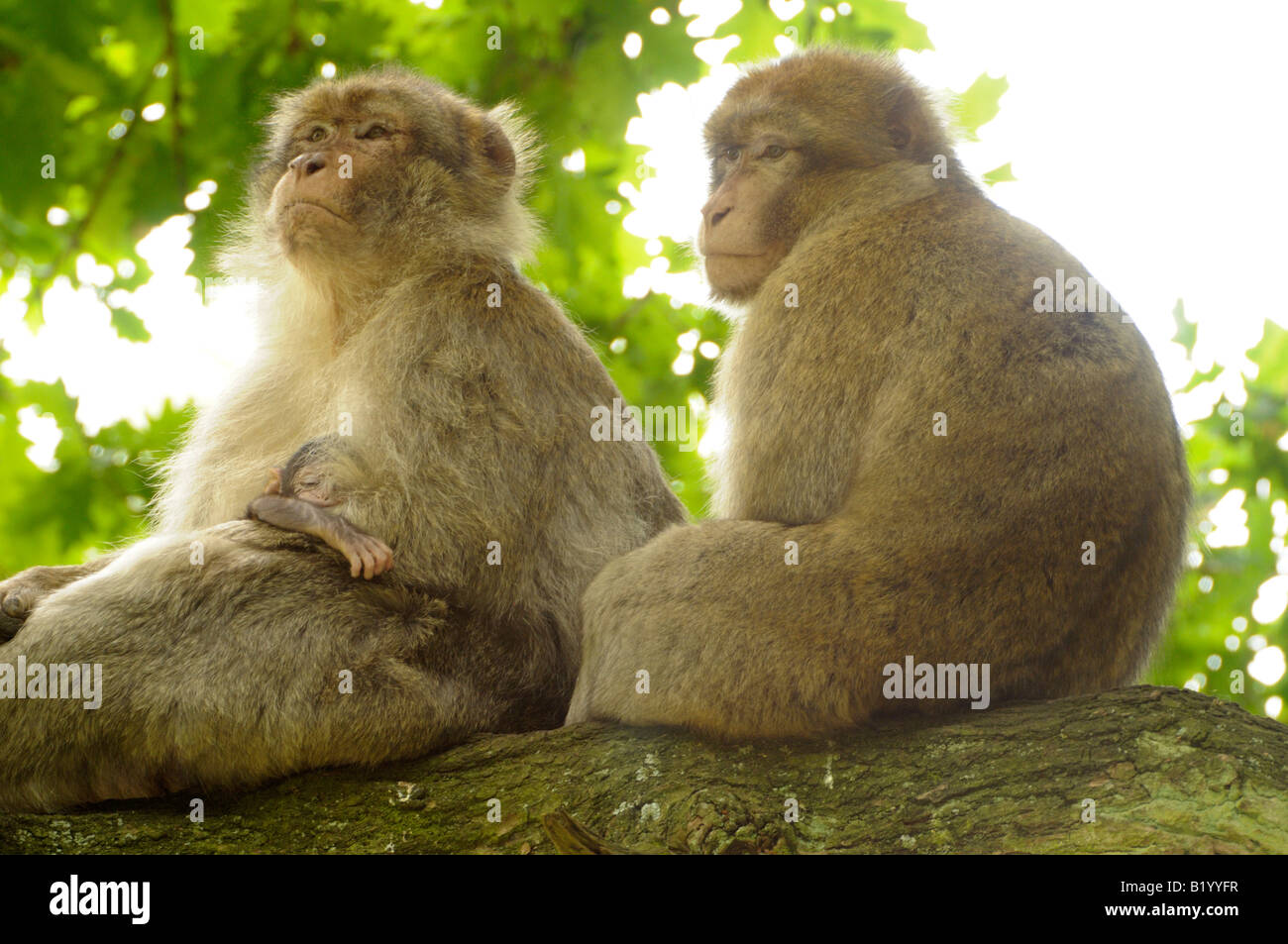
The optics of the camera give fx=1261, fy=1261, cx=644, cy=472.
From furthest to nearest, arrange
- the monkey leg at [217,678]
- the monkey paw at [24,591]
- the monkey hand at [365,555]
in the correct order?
1. the monkey paw at [24,591]
2. the monkey hand at [365,555]
3. the monkey leg at [217,678]

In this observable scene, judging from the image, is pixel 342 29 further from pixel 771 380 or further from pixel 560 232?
pixel 771 380

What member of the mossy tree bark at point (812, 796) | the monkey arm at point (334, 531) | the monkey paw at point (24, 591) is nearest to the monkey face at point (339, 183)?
the monkey arm at point (334, 531)

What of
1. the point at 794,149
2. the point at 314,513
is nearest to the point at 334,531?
the point at 314,513

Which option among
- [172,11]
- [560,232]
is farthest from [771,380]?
[172,11]

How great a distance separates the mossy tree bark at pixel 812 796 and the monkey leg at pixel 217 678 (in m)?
0.12

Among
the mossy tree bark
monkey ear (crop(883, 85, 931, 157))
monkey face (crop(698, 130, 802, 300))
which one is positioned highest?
monkey ear (crop(883, 85, 931, 157))

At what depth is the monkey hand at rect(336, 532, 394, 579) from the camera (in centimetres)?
418

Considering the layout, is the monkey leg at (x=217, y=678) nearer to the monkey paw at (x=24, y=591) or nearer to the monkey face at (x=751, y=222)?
the monkey paw at (x=24, y=591)

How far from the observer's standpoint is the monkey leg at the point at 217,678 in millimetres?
3926

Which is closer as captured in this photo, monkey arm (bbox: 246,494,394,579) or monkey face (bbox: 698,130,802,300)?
monkey arm (bbox: 246,494,394,579)

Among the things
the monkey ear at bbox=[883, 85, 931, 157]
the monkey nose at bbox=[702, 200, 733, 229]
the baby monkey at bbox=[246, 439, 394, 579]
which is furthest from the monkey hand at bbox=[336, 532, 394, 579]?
the monkey ear at bbox=[883, 85, 931, 157]

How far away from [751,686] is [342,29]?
4441 millimetres

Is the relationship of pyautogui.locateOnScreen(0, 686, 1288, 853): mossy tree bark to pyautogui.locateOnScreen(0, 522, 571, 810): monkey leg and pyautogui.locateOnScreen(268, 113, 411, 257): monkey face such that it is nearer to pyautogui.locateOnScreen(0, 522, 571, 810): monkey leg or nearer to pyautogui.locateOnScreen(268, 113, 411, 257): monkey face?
pyautogui.locateOnScreen(0, 522, 571, 810): monkey leg

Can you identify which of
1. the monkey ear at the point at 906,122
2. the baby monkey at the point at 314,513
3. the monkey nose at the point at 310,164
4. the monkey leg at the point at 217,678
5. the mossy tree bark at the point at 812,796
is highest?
the monkey ear at the point at 906,122
